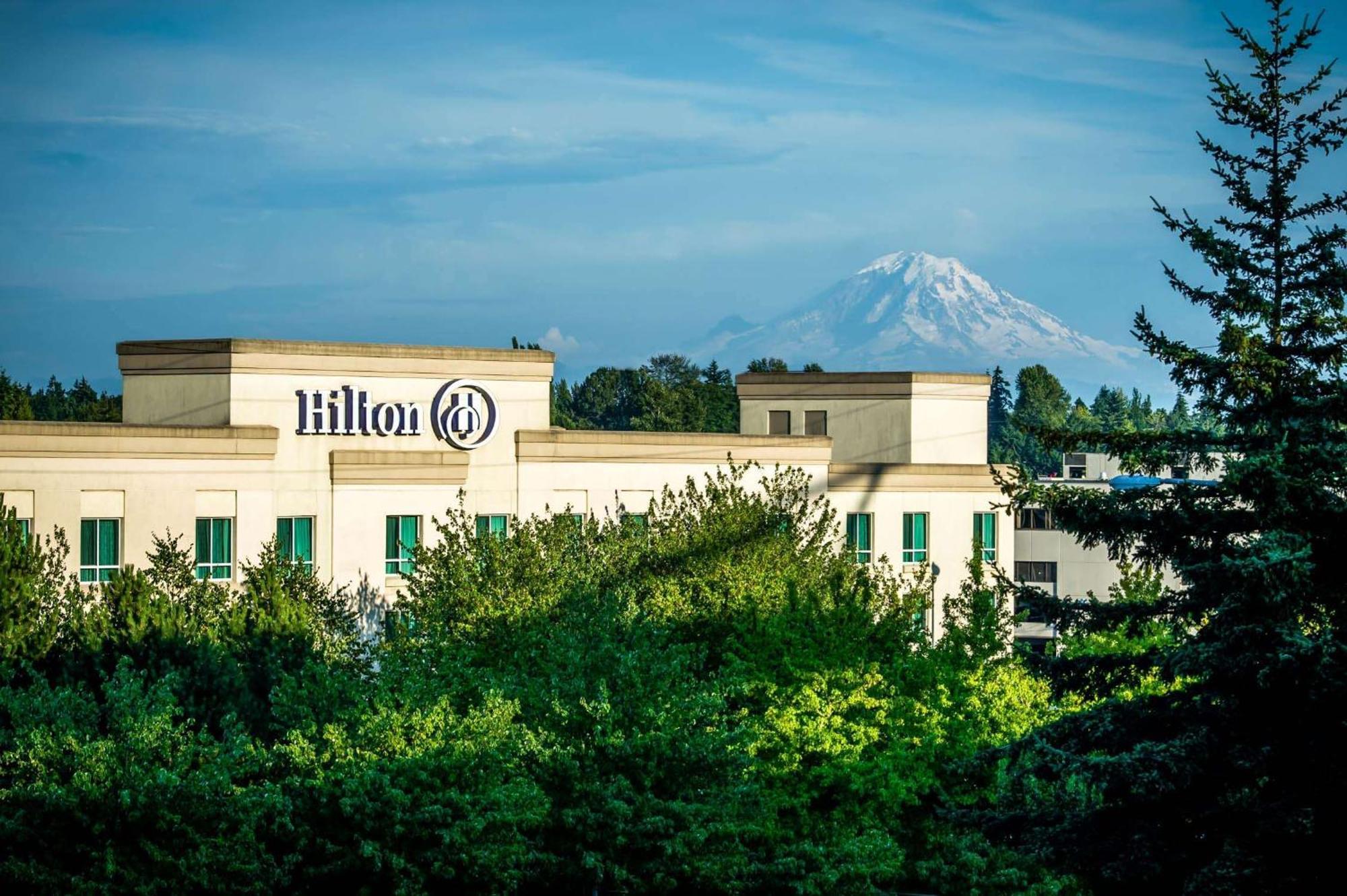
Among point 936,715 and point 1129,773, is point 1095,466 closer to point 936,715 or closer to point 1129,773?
point 936,715

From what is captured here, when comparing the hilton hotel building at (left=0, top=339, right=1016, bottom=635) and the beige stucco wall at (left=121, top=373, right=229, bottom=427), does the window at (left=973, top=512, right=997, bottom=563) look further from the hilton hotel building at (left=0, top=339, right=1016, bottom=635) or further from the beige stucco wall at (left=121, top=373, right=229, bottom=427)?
the beige stucco wall at (left=121, top=373, right=229, bottom=427)

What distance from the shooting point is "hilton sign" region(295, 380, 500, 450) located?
56.4 m

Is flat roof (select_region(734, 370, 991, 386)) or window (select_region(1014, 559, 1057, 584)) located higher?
flat roof (select_region(734, 370, 991, 386))

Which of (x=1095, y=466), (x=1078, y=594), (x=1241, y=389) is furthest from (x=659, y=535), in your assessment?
(x=1095, y=466)

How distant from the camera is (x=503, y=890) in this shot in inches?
1235

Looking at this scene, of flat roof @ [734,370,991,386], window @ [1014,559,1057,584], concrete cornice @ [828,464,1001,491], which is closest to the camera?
concrete cornice @ [828,464,1001,491]

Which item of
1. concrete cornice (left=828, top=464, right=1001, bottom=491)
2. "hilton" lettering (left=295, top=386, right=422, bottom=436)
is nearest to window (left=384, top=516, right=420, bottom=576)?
"hilton" lettering (left=295, top=386, right=422, bottom=436)

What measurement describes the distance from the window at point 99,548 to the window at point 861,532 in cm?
2921

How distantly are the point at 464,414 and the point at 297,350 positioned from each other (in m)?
6.17

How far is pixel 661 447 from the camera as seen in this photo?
6334 cm

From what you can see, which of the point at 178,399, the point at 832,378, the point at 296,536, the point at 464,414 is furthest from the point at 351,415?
the point at 832,378

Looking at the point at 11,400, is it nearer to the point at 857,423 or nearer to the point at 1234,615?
the point at 857,423

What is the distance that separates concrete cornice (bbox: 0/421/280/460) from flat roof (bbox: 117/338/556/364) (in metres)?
2.78

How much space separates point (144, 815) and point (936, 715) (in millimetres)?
18311
